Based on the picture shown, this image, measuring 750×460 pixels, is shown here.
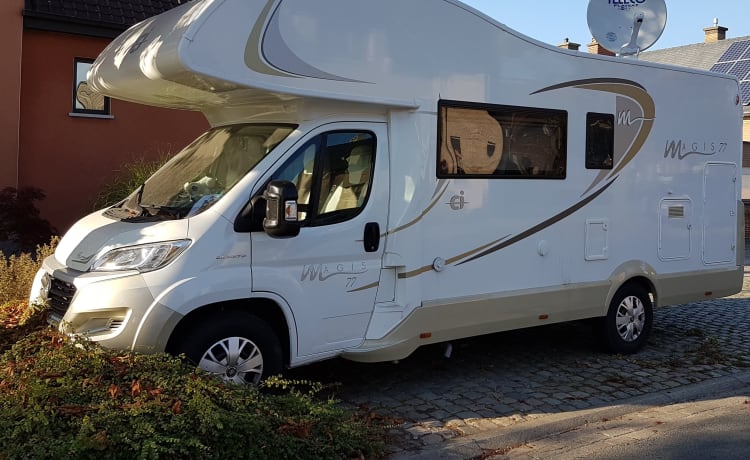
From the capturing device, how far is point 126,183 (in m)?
11.0

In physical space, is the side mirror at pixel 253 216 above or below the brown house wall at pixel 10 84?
below

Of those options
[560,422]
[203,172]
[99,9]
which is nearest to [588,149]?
[560,422]

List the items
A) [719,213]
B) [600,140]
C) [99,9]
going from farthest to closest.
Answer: [99,9], [719,213], [600,140]

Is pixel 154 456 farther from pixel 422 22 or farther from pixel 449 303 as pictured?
pixel 422 22

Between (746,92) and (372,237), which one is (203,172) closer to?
(372,237)

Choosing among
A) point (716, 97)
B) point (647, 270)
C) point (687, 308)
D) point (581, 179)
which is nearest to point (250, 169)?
point (581, 179)

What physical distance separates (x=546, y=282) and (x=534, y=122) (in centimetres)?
145

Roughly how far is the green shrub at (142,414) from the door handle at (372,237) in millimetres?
1325

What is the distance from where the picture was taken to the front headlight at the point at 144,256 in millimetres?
4777

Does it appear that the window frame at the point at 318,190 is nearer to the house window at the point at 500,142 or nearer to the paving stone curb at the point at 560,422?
the house window at the point at 500,142

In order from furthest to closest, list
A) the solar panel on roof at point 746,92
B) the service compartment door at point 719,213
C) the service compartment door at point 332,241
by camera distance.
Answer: the solar panel on roof at point 746,92 → the service compartment door at point 719,213 → the service compartment door at point 332,241

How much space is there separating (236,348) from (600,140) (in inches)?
163

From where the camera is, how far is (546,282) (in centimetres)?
670

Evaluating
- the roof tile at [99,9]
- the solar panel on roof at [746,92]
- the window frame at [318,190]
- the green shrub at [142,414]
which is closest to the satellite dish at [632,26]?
the window frame at [318,190]
